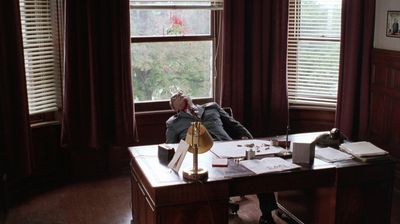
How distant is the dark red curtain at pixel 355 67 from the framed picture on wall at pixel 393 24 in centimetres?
18

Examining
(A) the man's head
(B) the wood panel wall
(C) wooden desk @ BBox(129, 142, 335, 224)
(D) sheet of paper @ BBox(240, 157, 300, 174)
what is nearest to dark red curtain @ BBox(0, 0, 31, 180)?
(A) the man's head

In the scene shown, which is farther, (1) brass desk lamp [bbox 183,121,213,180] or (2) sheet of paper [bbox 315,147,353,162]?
(2) sheet of paper [bbox 315,147,353,162]

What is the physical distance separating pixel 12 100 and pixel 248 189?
7.46ft

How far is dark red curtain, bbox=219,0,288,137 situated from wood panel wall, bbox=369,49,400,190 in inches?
35.8

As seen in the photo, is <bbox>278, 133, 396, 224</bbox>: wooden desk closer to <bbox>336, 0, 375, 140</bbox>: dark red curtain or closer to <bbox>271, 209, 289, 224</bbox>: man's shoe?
<bbox>271, 209, 289, 224</bbox>: man's shoe

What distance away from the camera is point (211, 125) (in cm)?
435

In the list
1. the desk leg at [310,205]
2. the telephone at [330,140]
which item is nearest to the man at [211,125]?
the desk leg at [310,205]

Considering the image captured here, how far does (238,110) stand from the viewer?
545 centimetres

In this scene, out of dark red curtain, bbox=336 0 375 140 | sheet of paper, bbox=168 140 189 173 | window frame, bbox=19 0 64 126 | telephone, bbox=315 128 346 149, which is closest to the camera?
sheet of paper, bbox=168 140 189 173

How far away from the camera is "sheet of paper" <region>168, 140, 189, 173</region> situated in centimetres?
317

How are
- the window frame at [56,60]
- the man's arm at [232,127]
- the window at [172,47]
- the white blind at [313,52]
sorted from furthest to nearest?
the white blind at [313,52] < the window at [172,47] < the window frame at [56,60] < the man's arm at [232,127]

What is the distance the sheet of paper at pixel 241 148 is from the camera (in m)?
3.56

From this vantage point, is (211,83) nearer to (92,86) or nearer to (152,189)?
(92,86)

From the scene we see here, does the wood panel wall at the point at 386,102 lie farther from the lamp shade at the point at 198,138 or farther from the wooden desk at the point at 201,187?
the lamp shade at the point at 198,138
